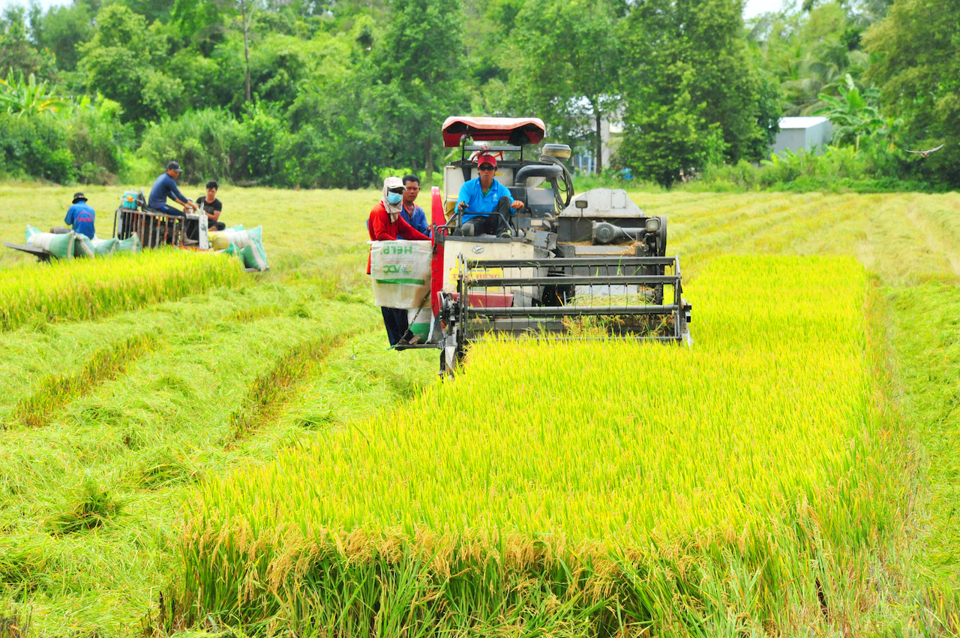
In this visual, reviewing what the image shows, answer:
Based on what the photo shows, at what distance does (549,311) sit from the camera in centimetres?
690

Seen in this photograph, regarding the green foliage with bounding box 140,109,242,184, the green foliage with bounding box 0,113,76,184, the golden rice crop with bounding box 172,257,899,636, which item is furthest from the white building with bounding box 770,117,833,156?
the golden rice crop with bounding box 172,257,899,636

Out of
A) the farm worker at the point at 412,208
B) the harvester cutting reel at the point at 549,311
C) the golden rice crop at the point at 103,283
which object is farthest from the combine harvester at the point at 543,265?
the golden rice crop at the point at 103,283

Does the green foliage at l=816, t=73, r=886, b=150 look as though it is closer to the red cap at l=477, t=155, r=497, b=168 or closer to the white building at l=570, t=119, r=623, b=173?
the white building at l=570, t=119, r=623, b=173

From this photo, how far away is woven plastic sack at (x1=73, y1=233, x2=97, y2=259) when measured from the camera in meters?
11.8

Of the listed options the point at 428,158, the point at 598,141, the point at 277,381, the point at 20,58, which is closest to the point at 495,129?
the point at 277,381

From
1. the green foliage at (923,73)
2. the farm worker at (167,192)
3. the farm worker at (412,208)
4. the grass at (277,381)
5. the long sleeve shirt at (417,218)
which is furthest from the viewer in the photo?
the green foliage at (923,73)

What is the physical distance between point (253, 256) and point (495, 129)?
5779 millimetres

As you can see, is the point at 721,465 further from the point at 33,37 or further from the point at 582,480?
the point at 33,37

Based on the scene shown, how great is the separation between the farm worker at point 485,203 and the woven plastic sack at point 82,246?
20.7 feet

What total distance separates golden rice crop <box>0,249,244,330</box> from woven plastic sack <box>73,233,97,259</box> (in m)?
0.65

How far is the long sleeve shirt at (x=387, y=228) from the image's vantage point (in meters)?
8.27

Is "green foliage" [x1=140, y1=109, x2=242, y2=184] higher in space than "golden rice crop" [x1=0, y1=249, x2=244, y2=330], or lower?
higher

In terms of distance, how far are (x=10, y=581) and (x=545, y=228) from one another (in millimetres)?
6358

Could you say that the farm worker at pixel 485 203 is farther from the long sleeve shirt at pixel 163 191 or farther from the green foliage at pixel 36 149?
the green foliage at pixel 36 149
